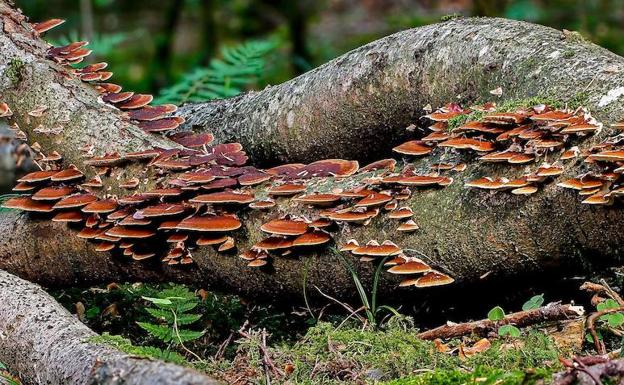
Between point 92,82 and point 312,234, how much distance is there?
89.1 inches

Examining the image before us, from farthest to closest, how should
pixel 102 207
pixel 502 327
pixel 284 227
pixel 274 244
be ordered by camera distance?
pixel 102 207
pixel 274 244
pixel 284 227
pixel 502 327

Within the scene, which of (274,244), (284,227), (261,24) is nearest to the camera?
(284,227)

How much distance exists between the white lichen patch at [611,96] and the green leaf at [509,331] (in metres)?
1.20

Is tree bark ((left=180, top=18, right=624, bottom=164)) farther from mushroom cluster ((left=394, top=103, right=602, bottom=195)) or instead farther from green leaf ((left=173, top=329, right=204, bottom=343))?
green leaf ((left=173, top=329, right=204, bottom=343))

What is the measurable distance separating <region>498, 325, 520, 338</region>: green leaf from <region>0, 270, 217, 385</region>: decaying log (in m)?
1.76

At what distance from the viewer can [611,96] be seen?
13.1 feet

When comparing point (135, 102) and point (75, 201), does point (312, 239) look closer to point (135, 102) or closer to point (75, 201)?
point (75, 201)

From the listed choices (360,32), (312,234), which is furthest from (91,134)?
(360,32)

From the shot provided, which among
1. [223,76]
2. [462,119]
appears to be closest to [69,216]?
[462,119]

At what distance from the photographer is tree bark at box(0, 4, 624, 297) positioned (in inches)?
157

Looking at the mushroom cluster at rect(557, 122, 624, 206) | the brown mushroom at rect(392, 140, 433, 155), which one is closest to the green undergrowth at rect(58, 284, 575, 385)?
the mushroom cluster at rect(557, 122, 624, 206)

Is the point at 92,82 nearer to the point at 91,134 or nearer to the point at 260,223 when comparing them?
the point at 91,134

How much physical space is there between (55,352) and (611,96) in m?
3.03

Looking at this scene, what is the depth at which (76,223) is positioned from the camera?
506 centimetres
